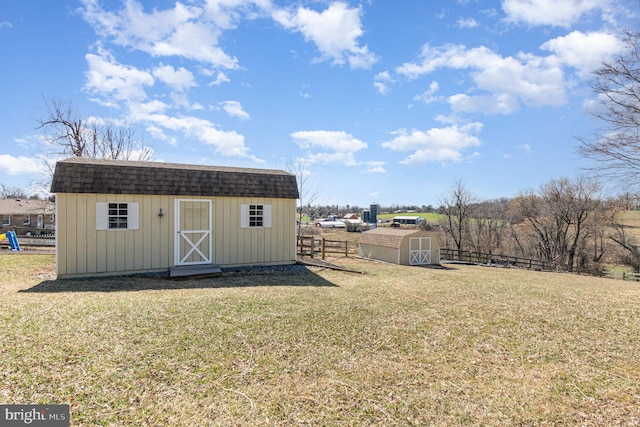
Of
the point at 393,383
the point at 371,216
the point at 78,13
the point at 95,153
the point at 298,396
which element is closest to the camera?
the point at 298,396

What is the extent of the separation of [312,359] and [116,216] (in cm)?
794

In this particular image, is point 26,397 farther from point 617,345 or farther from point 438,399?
point 617,345

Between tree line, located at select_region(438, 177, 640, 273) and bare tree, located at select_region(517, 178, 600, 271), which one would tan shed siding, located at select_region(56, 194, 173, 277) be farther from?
bare tree, located at select_region(517, 178, 600, 271)

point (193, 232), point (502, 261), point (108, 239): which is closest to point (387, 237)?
point (193, 232)

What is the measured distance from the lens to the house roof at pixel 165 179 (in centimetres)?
879

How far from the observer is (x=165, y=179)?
9781 millimetres

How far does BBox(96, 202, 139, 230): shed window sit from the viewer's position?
8.95 m

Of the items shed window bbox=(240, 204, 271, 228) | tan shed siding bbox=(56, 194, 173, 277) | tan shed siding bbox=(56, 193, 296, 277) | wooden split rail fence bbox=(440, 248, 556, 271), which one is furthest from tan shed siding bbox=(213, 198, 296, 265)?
wooden split rail fence bbox=(440, 248, 556, 271)

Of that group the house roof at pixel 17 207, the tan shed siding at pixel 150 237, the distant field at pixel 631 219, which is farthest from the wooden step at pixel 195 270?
the distant field at pixel 631 219

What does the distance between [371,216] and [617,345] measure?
66063mm

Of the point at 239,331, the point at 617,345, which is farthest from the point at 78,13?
the point at 617,345

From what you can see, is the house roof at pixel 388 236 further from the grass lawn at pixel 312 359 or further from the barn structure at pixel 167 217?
the grass lawn at pixel 312 359

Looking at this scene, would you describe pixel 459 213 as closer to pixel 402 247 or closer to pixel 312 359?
pixel 402 247

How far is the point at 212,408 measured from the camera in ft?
9.80
